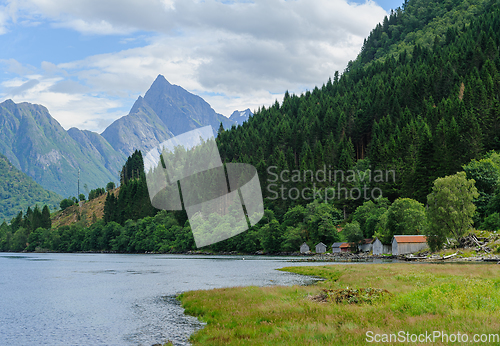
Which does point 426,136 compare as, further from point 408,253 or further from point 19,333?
point 19,333

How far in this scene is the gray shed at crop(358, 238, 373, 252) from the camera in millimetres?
119056

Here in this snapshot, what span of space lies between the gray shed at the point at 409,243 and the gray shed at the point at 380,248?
29.6ft

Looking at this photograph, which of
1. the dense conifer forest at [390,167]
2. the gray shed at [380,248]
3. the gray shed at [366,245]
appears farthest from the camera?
the gray shed at [366,245]

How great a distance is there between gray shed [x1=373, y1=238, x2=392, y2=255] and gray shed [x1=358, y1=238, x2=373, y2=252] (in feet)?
12.9

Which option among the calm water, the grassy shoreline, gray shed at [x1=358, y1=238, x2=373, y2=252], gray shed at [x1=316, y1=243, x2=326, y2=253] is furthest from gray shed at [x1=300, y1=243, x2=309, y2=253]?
the grassy shoreline

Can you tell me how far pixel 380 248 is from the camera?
4424 inches

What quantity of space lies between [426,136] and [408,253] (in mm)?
36074

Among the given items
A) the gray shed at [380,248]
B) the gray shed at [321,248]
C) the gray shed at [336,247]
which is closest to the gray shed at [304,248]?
the gray shed at [321,248]

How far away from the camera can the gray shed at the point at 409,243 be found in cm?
9988

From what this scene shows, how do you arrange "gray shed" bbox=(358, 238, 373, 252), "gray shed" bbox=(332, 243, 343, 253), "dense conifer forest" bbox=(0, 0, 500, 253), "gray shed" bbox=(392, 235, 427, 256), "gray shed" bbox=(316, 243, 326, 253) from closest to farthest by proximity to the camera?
1. "gray shed" bbox=(392, 235, 427, 256)
2. "dense conifer forest" bbox=(0, 0, 500, 253)
3. "gray shed" bbox=(358, 238, 373, 252)
4. "gray shed" bbox=(332, 243, 343, 253)
5. "gray shed" bbox=(316, 243, 326, 253)

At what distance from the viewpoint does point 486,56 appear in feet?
585

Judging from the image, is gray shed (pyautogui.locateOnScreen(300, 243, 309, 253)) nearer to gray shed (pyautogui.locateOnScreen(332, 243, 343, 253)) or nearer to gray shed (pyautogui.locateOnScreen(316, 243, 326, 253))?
gray shed (pyautogui.locateOnScreen(316, 243, 326, 253))

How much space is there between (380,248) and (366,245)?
8.35 m

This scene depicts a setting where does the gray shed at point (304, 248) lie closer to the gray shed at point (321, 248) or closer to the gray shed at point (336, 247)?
the gray shed at point (321, 248)
